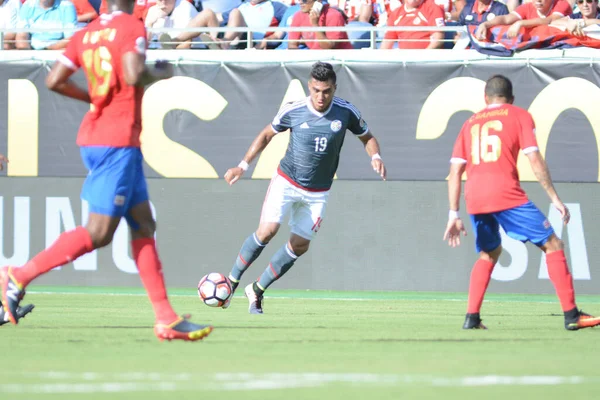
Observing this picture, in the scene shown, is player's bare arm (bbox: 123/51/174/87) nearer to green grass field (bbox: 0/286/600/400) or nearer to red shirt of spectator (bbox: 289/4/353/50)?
green grass field (bbox: 0/286/600/400)

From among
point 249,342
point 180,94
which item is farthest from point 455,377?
point 180,94

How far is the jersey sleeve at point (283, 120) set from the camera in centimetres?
1199

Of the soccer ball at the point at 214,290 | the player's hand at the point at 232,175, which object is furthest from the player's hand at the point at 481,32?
the soccer ball at the point at 214,290

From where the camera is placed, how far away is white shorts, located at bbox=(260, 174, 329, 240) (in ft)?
39.4

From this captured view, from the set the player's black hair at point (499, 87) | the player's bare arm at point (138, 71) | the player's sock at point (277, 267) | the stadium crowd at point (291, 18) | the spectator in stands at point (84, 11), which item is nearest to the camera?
the player's bare arm at point (138, 71)

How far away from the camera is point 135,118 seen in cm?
789

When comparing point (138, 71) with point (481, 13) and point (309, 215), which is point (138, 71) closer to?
point (309, 215)

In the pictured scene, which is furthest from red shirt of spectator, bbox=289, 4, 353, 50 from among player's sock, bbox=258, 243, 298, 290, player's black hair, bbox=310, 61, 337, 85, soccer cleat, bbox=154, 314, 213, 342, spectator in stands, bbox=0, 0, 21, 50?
soccer cleat, bbox=154, 314, 213, 342

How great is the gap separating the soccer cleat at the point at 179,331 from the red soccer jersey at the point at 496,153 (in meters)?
2.88

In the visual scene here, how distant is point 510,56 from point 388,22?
2.24 meters

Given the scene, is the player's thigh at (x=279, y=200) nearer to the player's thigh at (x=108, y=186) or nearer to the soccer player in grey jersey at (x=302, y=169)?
the soccer player in grey jersey at (x=302, y=169)

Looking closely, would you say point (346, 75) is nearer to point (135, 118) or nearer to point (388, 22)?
point (388, 22)

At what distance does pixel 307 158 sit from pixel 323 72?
106 centimetres

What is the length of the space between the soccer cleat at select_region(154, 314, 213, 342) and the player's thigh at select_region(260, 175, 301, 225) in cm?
428
